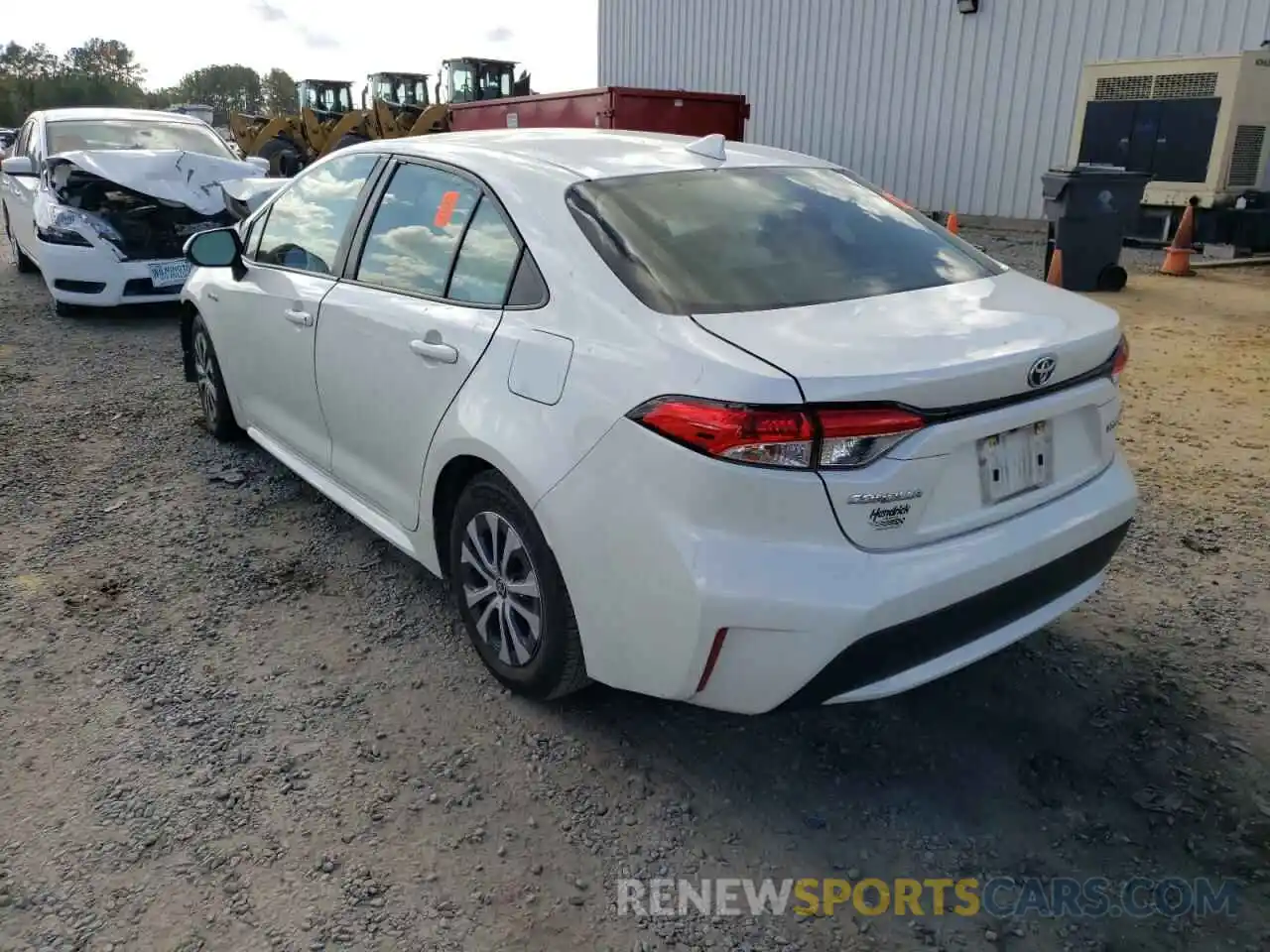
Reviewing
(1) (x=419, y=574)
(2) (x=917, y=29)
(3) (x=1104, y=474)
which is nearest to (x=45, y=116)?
(1) (x=419, y=574)

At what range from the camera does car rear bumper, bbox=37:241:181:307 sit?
7785 mm

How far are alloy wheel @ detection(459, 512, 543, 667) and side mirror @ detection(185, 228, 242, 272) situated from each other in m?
2.02

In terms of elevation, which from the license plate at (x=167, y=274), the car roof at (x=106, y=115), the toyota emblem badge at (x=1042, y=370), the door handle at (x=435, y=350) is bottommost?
the license plate at (x=167, y=274)

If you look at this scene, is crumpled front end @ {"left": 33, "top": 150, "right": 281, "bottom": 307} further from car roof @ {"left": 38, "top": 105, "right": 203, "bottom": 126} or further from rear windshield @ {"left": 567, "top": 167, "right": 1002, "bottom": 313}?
rear windshield @ {"left": 567, "top": 167, "right": 1002, "bottom": 313}

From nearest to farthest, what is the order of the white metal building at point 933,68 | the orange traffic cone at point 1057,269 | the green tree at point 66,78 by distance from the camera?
the orange traffic cone at point 1057,269, the white metal building at point 933,68, the green tree at point 66,78

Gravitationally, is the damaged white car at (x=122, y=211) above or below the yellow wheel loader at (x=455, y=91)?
below

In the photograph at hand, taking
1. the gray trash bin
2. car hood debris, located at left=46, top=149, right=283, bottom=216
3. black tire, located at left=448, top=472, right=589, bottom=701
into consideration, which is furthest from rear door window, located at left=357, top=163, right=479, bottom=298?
the gray trash bin

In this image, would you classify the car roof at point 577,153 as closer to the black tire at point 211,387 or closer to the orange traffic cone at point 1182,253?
the black tire at point 211,387

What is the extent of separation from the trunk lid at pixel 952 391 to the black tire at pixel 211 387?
3.29m

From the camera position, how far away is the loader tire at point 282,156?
20047mm

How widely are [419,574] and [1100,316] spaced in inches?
97.8

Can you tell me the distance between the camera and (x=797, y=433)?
2.12m

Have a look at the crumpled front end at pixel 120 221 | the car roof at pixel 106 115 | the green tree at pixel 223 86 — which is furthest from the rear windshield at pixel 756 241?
the green tree at pixel 223 86

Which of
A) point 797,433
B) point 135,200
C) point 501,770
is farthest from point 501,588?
point 135,200
